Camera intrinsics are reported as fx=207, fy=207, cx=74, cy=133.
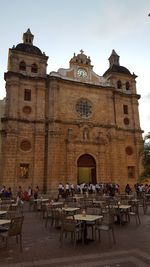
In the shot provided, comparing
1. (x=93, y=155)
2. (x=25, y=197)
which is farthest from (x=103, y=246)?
(x=93, y=155)

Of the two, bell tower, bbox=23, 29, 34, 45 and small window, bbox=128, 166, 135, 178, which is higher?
bell tower, bbox=23, 29, 34, 45

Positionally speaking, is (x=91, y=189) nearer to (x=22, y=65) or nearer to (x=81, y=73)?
(x=81, y=73)

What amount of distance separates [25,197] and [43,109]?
950 centimetres

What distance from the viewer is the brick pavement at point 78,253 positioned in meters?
4.89

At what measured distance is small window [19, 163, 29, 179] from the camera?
20.5 meters

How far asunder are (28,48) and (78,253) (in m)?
24.4

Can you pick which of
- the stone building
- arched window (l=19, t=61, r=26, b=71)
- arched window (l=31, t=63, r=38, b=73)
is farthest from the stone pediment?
arched window (l=19, t=61, r=26, b=71)

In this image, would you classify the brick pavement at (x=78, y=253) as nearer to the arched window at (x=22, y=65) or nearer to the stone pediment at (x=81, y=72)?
the arched window at (x=22, y=65)

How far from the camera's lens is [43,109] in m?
22.9

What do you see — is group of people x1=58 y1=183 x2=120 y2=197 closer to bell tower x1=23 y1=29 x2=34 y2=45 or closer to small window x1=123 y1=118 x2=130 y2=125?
small window x1=123 y1=118 x2=130 y2=125

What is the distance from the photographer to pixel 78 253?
5.57 m

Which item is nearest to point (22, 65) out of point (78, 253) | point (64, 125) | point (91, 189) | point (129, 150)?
point (64, 125)

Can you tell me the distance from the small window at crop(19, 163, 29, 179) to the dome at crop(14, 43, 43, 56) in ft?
43.7

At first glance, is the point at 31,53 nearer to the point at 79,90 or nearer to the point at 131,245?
the point at 79,90
